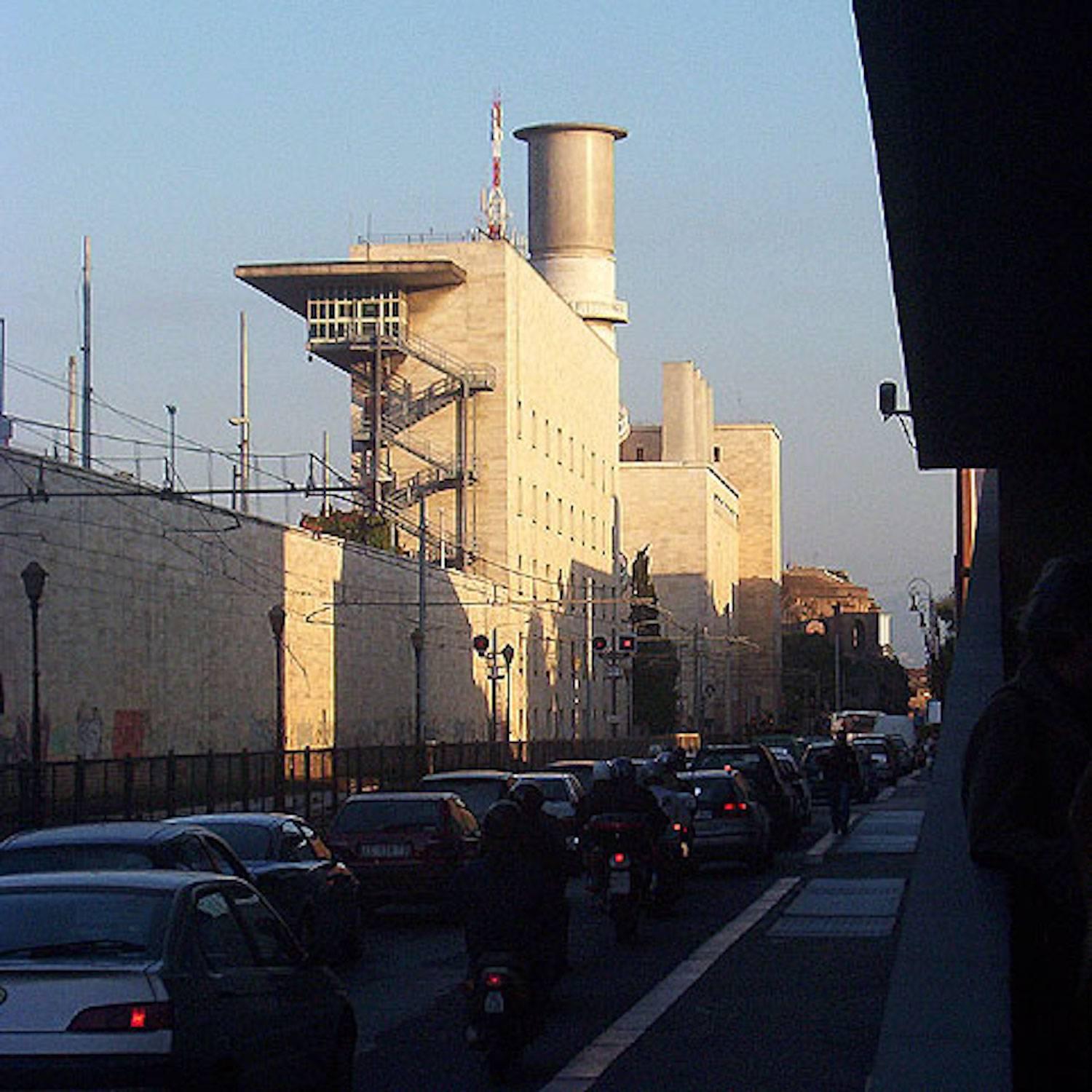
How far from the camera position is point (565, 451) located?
111500 millimetres

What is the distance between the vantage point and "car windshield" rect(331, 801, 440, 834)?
1037 inches

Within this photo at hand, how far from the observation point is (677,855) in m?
26.4

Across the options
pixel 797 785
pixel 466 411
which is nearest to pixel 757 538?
pixel 466 411

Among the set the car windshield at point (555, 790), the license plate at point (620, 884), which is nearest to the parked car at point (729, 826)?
the car windshield at point (555, 790)

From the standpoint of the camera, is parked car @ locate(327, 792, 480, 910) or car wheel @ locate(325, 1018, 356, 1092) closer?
car wheel @ locate(325, 1018, 356, 1092)

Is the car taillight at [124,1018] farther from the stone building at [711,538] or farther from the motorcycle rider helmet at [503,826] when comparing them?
the stone building at [711,538]

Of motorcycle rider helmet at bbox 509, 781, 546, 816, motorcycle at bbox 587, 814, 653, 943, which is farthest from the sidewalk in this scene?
motorcycle rider helmet at bbox 509, 781, 546, 816

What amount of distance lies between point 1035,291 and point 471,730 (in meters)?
81.4

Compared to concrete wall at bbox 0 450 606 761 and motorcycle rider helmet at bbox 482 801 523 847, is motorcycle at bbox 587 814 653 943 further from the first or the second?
concrete wall at bbox 0 450 606 761

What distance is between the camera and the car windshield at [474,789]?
31391 millimetres

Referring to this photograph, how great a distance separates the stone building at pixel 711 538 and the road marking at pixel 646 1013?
101 metres

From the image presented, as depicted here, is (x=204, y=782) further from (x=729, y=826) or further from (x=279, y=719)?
(x=279, y=719)

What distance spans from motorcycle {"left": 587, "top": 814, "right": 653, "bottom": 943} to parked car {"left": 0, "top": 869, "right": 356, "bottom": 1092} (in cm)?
1091

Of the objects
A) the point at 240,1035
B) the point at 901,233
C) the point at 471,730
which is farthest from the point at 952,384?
the point at 471,730
